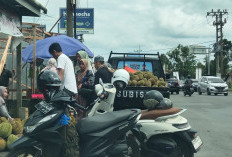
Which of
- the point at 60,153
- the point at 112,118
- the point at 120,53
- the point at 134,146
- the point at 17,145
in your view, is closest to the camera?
the point at 17,145

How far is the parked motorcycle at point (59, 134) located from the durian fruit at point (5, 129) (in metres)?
2.86

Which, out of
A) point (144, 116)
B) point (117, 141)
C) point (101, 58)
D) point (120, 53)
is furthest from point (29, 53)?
point (117, 141)

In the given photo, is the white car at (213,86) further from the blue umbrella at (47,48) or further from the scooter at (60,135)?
the scooter at (60,135)

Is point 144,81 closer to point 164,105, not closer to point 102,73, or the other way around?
point 102,73

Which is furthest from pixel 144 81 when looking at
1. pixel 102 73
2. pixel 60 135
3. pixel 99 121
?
pixel 60 135

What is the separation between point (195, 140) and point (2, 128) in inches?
143

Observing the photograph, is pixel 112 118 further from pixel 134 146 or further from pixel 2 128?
pixel 2 128

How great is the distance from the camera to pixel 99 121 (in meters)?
4.84

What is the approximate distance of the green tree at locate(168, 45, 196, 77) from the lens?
92.1m

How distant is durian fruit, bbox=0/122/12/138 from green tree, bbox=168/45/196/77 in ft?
283

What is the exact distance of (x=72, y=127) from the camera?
4777mm

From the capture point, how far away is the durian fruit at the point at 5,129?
287 inches

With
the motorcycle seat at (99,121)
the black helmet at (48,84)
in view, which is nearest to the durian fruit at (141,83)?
the motorcycle seat at (99,121)

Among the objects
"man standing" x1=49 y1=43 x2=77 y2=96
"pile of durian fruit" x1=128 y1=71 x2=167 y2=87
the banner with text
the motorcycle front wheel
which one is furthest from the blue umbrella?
the banner with text
